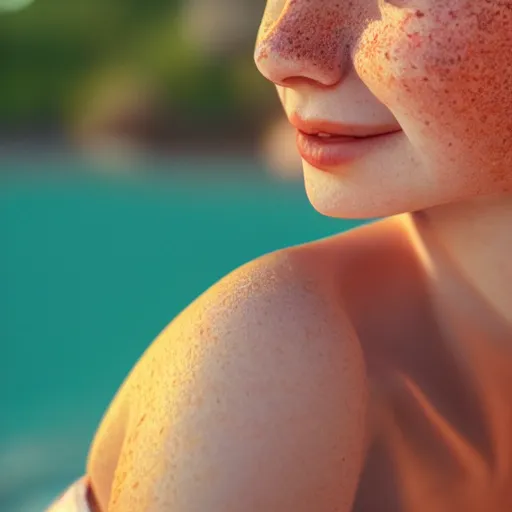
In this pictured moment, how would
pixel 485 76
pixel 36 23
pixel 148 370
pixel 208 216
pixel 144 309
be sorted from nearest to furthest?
1. pixel 485 76
2. pixel 148 370
3. pixel 144 309
4. pixel 208 216
5. pixel 36 23

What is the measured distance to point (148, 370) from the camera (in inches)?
27.0

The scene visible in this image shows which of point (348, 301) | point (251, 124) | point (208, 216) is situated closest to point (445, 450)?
point (348, 301)

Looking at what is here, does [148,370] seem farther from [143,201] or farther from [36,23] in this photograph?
[36,23]

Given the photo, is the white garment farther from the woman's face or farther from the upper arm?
the woman's face

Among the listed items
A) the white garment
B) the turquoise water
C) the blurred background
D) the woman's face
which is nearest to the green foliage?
the blurred background

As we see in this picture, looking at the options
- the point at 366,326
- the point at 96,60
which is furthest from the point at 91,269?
Answer: the point at 96,60

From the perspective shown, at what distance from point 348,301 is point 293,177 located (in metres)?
4.36

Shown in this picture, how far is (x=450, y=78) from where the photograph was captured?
0.55 meters

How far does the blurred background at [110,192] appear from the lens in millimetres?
2975

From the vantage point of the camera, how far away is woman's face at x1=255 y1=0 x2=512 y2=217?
21.8 inches

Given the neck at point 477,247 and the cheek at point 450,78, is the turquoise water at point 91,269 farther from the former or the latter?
the cheek at point 450,78

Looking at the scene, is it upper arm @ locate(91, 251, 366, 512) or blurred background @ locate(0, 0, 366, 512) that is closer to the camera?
upper arm @ locate(91, 251, 366, 512)

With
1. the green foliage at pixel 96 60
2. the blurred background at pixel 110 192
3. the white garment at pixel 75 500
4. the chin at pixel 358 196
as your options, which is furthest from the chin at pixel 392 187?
the green foliage at pixel 96 60

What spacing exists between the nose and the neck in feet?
0.44
